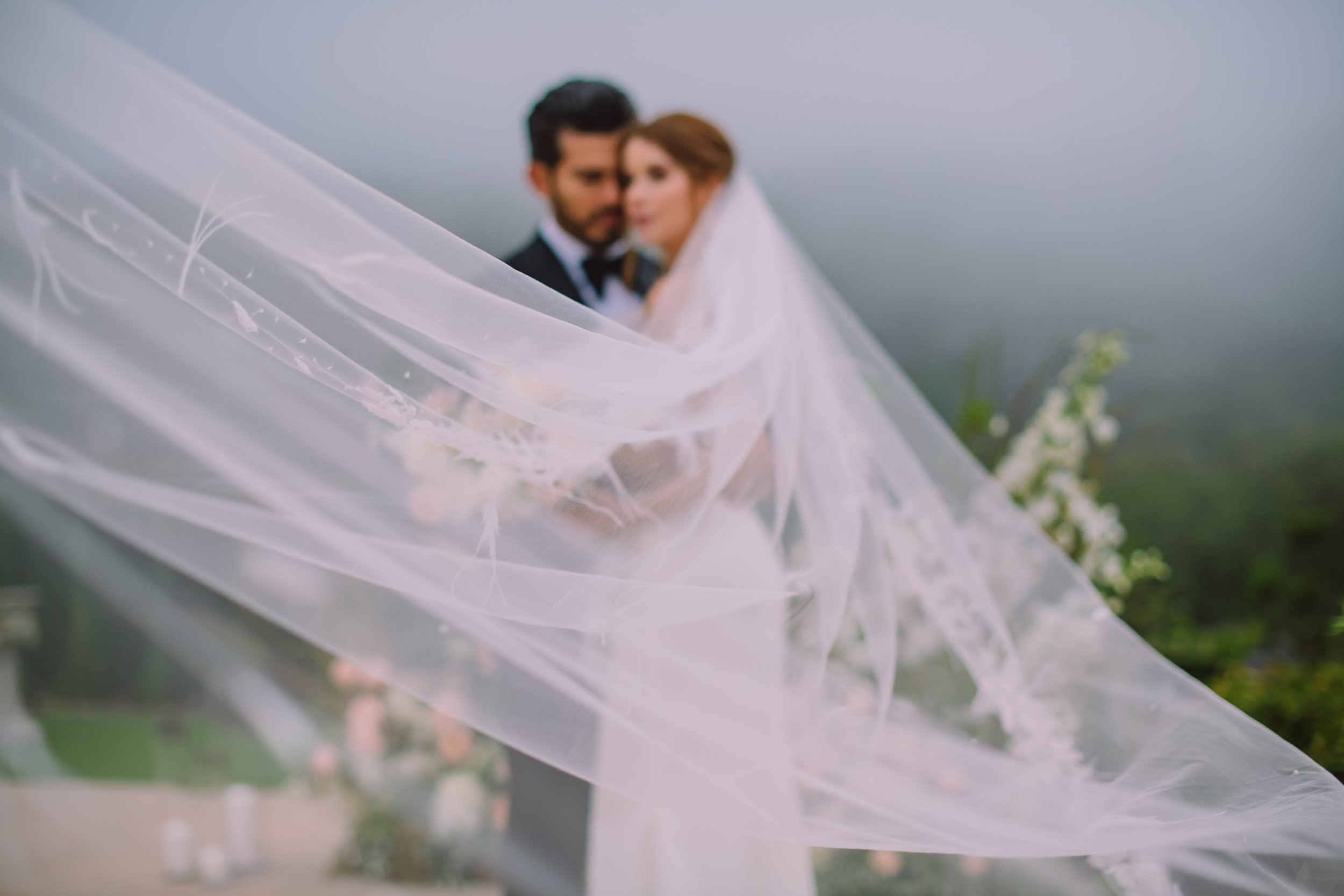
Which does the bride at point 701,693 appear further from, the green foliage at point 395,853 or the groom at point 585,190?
the green foliage at point 395,853

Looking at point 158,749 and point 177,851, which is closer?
point 177,851

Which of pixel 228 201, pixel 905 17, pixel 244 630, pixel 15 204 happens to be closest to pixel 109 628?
pixel 244 630

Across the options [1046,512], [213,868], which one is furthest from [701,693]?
[213,868]

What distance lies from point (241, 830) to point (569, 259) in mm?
1597

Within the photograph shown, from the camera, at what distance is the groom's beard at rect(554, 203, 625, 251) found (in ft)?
5.62

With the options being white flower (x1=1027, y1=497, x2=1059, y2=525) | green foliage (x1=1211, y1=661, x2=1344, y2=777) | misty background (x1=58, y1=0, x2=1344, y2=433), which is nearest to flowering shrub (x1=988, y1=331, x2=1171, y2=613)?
white flower (x1=1027, y1=497, x2=1059, y2=525)

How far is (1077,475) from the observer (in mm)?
2230

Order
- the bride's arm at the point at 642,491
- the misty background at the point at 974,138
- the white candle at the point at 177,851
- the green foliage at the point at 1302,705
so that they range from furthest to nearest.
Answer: the misty background at the point at 974,138, the white candle at the point at 177,851, the green foliage at the point at 1302,705, the bride's arm at the point at 642,491

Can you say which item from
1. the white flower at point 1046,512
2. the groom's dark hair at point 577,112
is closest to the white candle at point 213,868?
the groom's dark hair at point 577,112

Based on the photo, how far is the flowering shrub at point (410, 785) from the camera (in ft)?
6.19

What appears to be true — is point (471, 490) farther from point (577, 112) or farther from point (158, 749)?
point (158, 749)

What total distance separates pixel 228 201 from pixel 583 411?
1.72 ft

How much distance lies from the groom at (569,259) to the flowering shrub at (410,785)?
1.22 ft

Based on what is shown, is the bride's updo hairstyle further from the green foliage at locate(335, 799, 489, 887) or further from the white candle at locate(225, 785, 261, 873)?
the white candle at locate(225, 785, 261, 873)
